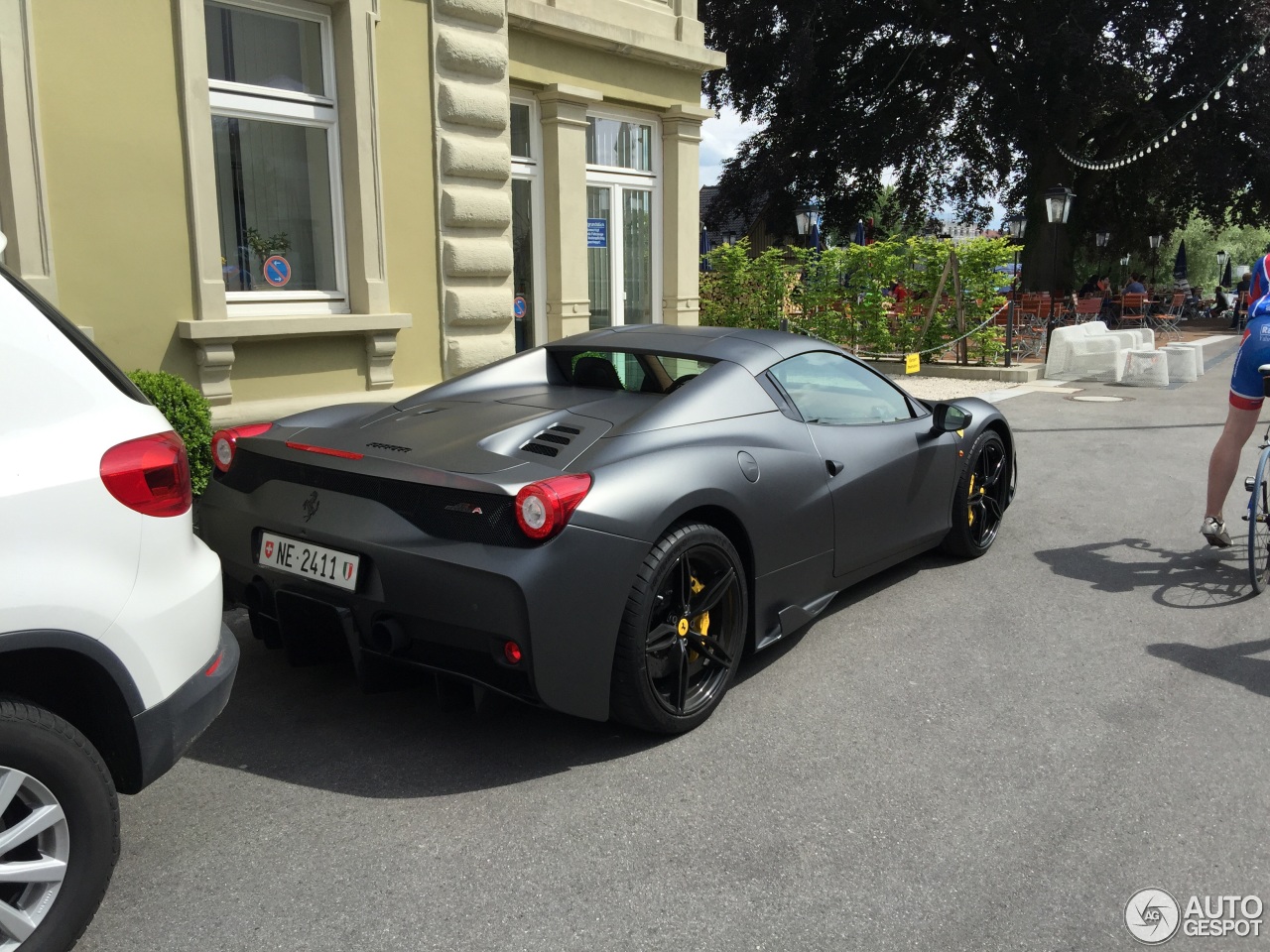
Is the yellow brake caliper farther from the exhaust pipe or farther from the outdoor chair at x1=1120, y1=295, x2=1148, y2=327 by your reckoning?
the outdoor chair at x1=1120, y1=295, x2=1148, y2=327

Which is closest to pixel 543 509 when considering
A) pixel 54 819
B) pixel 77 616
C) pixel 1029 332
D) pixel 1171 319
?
pixel 77 616

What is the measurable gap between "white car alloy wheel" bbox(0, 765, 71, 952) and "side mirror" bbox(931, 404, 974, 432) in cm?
430

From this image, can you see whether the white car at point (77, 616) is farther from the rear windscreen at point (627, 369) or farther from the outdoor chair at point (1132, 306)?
the outdoor chair at point (1132, 306)

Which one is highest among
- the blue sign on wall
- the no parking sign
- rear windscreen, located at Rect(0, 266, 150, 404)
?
the blue sign on wall

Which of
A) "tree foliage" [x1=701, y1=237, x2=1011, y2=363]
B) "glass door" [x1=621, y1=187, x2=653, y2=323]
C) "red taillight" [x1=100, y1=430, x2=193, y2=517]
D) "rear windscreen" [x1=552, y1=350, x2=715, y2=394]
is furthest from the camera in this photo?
"tree foliage" [x1=701, y1=237, x2=1011, y2=363]

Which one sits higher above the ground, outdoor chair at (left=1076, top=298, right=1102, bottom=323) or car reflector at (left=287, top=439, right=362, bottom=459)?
car reflector at (left=287, top=439, right=362, bottom=459)

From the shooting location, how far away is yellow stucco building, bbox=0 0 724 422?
7.15 m

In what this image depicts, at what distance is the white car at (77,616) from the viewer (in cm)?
244

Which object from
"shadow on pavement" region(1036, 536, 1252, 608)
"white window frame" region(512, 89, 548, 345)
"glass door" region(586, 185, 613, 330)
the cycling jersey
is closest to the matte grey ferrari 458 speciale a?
"shadow on pavement" region(1036, 536, 1252, 608)

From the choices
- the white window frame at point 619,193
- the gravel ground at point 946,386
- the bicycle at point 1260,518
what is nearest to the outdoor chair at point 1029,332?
the gravel ground at point 946,386

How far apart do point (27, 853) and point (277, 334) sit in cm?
609

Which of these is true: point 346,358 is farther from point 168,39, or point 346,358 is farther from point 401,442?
point 401,442

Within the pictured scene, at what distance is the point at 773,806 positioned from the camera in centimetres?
346

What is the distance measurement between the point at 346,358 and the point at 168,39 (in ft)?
8.40
